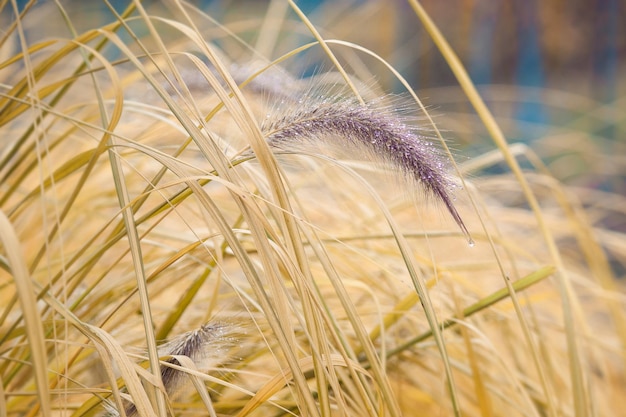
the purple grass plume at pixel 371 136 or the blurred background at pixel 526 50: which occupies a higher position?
the blurred background at pixel 526 50

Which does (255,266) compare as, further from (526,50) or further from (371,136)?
(526,50)

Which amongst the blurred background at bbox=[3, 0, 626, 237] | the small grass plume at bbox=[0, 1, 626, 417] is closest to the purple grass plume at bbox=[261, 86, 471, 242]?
the small grass plume at bbox=[0, 1, 626, 417]

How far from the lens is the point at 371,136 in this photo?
1.02 ft

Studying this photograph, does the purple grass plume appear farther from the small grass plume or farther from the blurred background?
the blurred background

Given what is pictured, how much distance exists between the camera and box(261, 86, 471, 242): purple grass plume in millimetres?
305

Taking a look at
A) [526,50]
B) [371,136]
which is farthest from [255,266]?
[526,50]

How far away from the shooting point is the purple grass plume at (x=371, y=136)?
1.00ft

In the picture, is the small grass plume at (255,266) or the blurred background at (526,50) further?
the blurred background at (526,50)

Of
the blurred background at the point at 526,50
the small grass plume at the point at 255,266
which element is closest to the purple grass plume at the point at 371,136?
the small grass plume at the point at 255,266

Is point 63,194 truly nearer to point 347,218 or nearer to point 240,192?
point 347,218

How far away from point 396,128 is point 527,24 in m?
2.52

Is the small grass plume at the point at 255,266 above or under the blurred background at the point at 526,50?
under

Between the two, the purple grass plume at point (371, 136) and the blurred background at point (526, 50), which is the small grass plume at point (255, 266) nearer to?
the purple grass plume at point (371, 136)

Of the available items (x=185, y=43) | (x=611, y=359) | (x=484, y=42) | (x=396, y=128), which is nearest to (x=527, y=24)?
(x=484, y=42)
